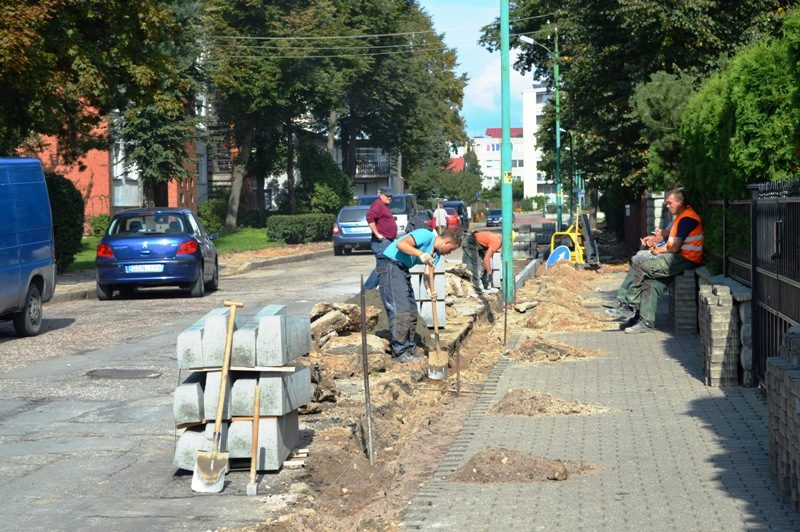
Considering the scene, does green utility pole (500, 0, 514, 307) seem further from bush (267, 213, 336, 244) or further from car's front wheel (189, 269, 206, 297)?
bush (267, 213, 336, 244)

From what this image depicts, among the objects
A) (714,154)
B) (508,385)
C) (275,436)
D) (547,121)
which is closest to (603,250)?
(547,121)

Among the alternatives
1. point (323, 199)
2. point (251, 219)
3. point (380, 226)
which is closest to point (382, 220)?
point (380, 226)

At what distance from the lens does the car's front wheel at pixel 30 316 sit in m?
15.7

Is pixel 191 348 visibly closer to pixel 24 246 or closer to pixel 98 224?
pixel 24 246

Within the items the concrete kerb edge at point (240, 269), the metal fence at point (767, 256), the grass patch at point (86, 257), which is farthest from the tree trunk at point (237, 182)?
the metal fence at point (767, 256)

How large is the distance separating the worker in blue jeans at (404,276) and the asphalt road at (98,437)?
7.68 ft

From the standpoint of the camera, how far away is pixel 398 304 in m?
12.5

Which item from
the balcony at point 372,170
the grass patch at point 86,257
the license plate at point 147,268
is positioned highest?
the balcony at point 372,170

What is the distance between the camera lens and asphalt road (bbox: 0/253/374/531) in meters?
6.57

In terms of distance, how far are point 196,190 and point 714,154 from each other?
53.7m

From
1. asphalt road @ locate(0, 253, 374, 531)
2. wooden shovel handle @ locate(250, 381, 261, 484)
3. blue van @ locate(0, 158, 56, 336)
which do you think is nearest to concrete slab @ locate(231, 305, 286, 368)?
wooden shovel handle @ locate(250, 381, 261, 484)

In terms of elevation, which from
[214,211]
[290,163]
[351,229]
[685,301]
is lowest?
[685,301]

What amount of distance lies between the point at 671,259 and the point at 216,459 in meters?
8.47

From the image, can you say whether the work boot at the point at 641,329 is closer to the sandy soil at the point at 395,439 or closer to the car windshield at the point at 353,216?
the sandy soil at the point at 395,439
